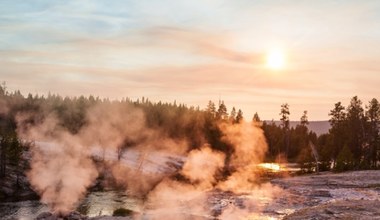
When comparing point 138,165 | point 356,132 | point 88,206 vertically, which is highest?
point 356,132

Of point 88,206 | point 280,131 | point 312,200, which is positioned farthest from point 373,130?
point 88,206

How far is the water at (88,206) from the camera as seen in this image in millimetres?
51528

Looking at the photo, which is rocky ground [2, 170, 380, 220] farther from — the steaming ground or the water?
the water

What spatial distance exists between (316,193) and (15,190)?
46.3 meters

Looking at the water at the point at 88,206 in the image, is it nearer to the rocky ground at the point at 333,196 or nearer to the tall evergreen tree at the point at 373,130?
the rocky ground at the point at 333,196

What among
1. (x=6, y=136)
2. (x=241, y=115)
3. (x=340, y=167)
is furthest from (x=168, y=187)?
(x=241, y=115)

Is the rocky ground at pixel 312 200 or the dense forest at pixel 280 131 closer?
the rocky ground at pixel 312 200

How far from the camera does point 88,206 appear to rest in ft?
188

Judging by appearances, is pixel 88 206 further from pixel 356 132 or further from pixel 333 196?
pixel 356 132

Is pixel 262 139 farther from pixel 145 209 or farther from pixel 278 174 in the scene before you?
pixel 145 209

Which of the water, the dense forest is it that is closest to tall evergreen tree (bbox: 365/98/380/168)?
the dense forest

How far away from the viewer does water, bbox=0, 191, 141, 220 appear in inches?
2029

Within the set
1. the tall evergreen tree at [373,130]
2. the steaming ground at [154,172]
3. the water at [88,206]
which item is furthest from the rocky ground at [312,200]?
the tall evergreen tree at [373,130]

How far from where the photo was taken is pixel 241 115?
184 metres
